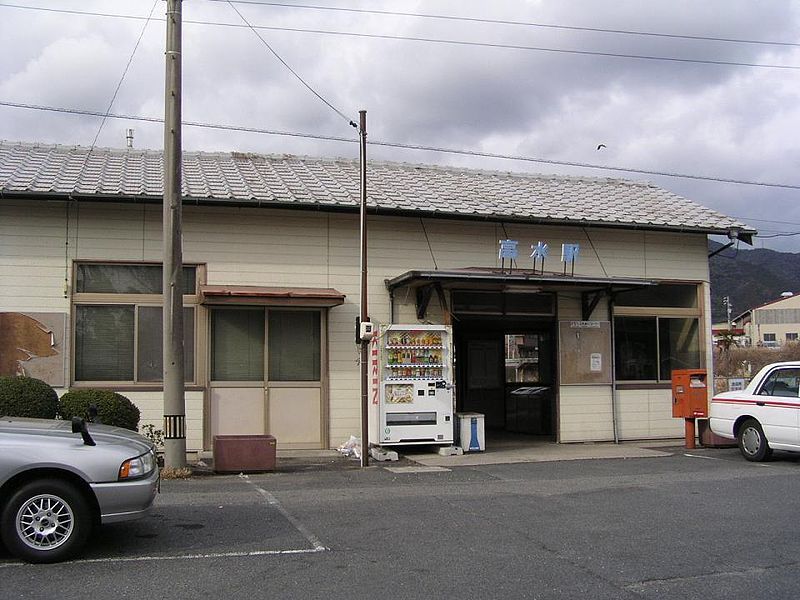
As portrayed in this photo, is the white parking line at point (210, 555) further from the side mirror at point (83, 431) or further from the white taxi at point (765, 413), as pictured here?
the white taxi at point (765, 413)

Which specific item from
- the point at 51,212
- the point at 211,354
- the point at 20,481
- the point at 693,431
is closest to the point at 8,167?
the point at 51,212

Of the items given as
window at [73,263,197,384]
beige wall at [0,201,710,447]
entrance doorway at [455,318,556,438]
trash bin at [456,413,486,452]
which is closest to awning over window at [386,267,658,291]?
beige wall at [0,201,710,447]

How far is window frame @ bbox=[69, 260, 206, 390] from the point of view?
48.5ft

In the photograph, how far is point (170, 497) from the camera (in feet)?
34.8


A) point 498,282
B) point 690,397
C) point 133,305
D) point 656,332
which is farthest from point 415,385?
point 656,332

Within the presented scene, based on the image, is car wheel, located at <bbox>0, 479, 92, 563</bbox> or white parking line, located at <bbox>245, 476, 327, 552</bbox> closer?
car wheel, located at <bbox>0, 479, 92, 563</bbox>

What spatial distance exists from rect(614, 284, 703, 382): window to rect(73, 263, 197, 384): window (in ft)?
29.9

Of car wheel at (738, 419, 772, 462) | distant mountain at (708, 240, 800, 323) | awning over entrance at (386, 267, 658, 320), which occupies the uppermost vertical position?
distant mountain at (708, 240, 800, 323)

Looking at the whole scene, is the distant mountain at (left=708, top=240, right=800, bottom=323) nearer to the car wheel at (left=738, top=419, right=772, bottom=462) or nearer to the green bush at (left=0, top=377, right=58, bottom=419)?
the car wheel at (left=738, top=419, right=772, bottom=462)

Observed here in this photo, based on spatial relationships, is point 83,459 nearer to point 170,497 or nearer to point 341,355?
point 170,497

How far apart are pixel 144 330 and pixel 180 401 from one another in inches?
120

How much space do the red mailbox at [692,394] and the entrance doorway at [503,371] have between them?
370 cm

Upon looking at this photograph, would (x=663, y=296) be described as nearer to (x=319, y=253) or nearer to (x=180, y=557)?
(x=319, y=253)

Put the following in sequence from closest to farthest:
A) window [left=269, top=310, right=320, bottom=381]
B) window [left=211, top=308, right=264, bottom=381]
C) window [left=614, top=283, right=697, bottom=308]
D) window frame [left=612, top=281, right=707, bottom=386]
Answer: window [left=211, top=308, right=264, bottom=381] < window [left=269, top=310, right=320, bottom=381] < window frame [left=612, top=281, right=707, bottom=386] < window [left=614, top=283, right=697, bottom=308]
